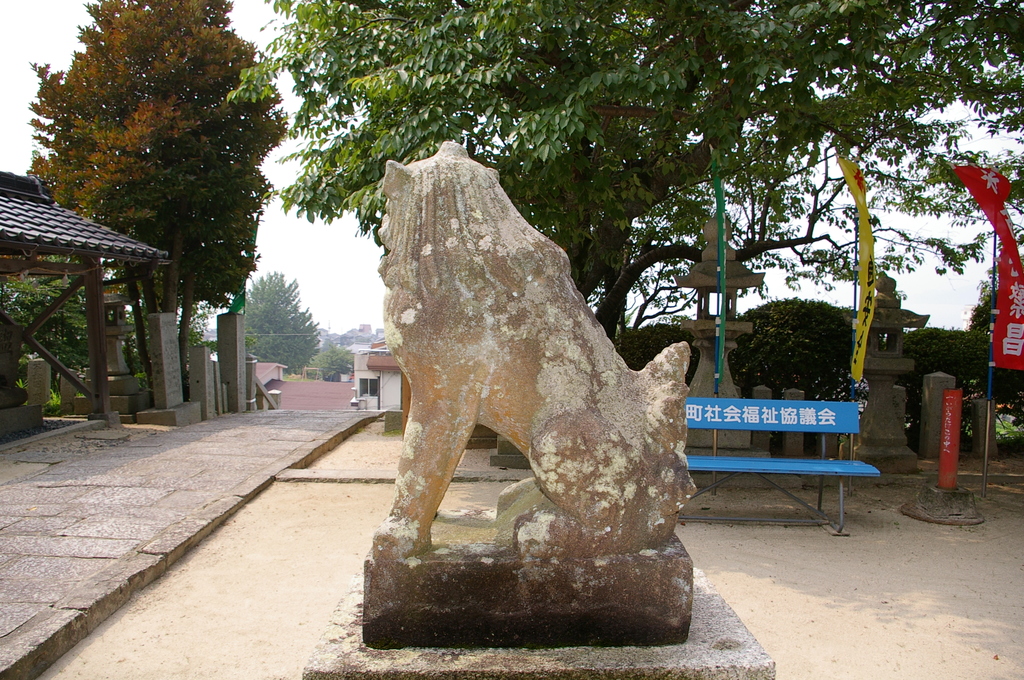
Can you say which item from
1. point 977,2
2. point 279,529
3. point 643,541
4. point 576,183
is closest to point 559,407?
point 643,541

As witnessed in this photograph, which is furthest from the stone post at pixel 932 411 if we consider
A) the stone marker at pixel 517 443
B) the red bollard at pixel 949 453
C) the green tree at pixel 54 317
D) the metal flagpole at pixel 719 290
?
the green tree at pixel 54 317

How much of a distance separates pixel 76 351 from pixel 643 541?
13.2 meters

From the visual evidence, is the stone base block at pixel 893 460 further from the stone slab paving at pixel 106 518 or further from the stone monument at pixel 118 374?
the stone monument at pixel 118 374

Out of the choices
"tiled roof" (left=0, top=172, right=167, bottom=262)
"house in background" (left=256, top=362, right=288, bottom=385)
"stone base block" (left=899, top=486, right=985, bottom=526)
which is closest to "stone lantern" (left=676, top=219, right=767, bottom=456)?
"stone base block" (left=899, top=486, right=985, bottom=526)

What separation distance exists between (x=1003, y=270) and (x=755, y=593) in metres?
4.15

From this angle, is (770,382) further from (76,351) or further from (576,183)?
(76,351)

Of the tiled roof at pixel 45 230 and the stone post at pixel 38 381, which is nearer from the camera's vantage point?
the tiled roof at pixel 45 230

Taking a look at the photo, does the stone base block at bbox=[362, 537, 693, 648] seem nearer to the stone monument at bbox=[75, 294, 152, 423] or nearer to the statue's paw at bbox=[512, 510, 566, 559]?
the statue's paw at bbox=[512, 510, 566, 559]

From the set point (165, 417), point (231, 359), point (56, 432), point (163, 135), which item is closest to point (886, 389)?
point (165, 417)

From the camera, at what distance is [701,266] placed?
22.1 ft

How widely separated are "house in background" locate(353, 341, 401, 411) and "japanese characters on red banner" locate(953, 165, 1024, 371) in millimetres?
16549

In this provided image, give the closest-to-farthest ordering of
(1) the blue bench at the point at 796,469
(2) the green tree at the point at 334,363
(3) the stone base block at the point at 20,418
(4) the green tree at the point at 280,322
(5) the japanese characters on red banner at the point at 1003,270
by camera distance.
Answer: (1) the blue bench at the point at 796,469 < (5) the japanese characters on red banner at the point at 1003,270 < (3) the stone base block at the point at 20,418 < (4) the green tree at the point at 280,322 < (2) the green tree at the point at 334,363

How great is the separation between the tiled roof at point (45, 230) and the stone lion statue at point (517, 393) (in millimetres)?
7123

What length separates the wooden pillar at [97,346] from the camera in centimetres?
966
